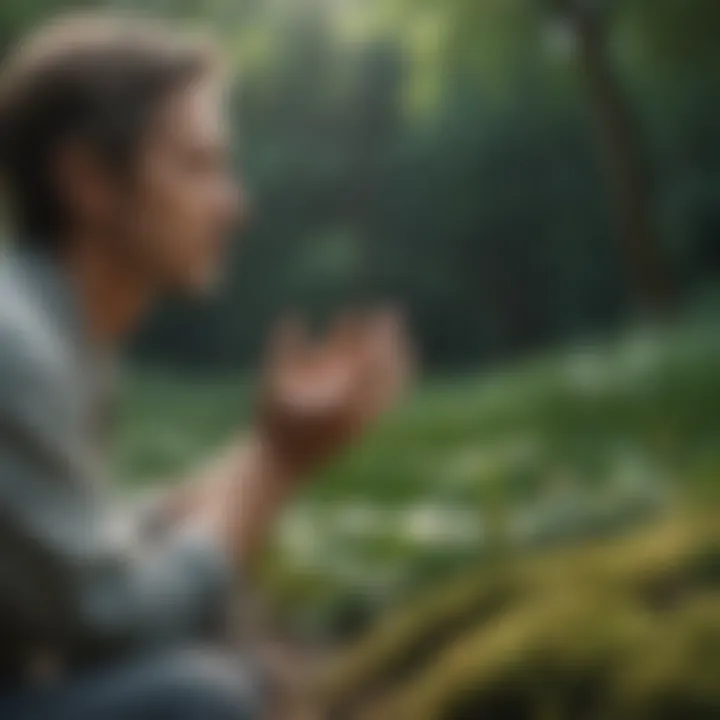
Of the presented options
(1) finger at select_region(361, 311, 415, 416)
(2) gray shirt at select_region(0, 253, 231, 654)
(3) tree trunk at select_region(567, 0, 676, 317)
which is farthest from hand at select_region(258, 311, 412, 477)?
(3) tree trunk at select_region(567, 0, 676, 317)

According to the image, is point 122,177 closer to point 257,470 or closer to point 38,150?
point 38,150

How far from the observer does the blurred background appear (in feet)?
4.52

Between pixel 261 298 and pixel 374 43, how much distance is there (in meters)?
0.24

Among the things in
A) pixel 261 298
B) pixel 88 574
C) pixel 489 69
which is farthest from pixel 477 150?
pixel 88 574

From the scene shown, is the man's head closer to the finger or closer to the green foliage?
the finger

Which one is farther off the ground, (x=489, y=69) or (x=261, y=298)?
(x=489, y=69)

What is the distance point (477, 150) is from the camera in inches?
57.2

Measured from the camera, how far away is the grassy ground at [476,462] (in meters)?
1.39

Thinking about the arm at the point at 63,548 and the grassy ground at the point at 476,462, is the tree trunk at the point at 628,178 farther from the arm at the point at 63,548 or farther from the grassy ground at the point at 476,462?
the arm at the point at 63,548

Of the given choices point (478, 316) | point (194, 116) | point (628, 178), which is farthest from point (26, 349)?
point (628, 178)

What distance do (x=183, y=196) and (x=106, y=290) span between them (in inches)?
3.9

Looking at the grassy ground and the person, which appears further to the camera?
the grassy ground

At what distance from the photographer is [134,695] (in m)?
1.30

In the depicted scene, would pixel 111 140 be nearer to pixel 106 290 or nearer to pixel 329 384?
pixel 106 290
